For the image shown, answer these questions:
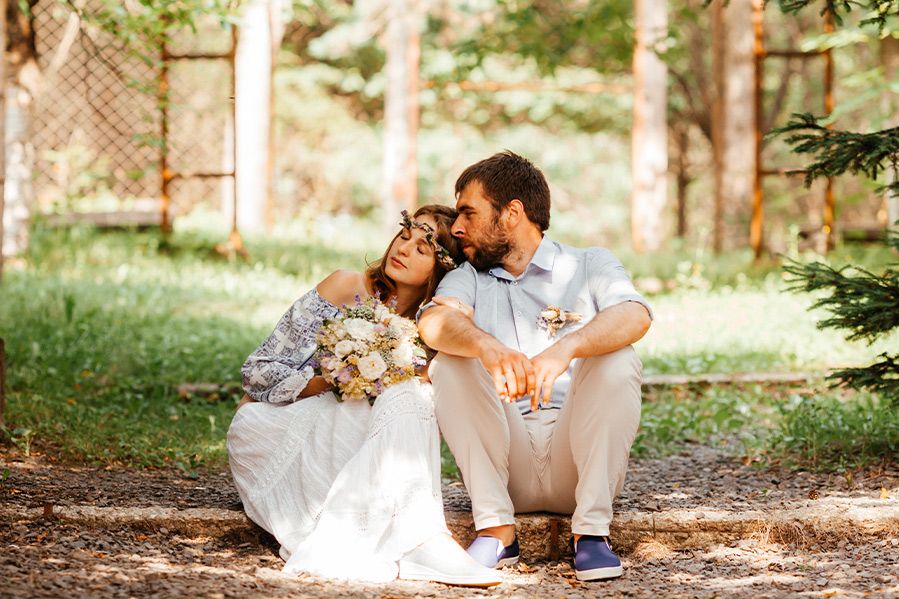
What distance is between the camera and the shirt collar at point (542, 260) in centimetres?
429

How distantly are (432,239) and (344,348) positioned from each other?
59 centimetres

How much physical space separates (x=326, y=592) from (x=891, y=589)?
70.8 inches

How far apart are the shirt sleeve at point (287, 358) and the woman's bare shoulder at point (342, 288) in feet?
0.15

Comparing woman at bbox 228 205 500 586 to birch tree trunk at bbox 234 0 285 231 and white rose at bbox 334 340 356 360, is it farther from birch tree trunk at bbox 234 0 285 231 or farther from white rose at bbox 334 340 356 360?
birch tree trunk at bbox 234 0 285 231

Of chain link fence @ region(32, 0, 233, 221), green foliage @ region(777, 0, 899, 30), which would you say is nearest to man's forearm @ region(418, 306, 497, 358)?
green foliage @ region(777, 0, 899, 30)

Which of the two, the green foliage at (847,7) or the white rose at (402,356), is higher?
the green foliage at (847,7)

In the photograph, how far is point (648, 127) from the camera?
14.0 m

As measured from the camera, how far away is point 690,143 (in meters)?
24.5

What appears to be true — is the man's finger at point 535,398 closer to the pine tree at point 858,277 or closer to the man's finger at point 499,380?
the man's finger at point 499,380

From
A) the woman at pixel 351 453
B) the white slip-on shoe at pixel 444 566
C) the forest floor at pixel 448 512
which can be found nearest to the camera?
the forest floor at pixel 448 512

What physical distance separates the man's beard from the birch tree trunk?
449 inches

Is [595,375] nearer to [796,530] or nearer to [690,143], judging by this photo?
[796,530]

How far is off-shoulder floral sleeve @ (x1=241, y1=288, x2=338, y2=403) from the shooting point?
4.17 metres

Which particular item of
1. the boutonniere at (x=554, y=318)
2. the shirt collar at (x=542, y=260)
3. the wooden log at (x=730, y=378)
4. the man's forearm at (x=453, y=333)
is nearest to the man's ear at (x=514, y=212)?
the shirt collar at (x=542, y=260)
